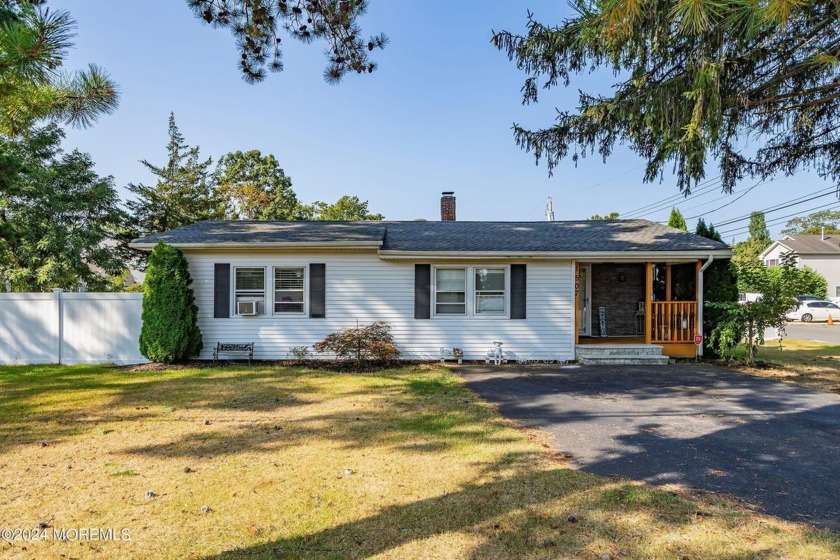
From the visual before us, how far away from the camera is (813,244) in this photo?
37.3m

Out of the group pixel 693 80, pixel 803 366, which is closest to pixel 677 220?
pixel 803 366

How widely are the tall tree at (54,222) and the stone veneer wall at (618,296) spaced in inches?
640

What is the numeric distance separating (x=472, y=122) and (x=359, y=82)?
10.3 m

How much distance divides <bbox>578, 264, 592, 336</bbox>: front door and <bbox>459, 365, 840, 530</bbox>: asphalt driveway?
3.19 meters

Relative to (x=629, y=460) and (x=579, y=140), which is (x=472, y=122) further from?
(x=629, y=460)

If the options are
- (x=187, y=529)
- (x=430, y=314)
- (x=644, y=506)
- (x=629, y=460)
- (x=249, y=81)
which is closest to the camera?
(x=187, y=529)

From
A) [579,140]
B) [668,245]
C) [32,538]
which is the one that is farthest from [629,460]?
[668,245]

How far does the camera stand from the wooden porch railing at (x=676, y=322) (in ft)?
34.2

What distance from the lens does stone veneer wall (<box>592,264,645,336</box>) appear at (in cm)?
1203

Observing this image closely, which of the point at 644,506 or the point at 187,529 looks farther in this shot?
the point at 644,506

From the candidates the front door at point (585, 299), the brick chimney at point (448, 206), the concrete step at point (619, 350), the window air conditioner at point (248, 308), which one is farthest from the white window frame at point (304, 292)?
the front door at point (585, 299)

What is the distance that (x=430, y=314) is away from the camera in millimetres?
10031

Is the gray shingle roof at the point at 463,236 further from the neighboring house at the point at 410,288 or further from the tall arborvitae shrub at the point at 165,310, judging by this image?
the tall arborvitae shrub at the point at 165,310

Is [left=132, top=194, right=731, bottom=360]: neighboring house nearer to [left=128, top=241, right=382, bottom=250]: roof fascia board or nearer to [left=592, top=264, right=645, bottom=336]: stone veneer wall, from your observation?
[left=128, top=241, right=382, bottom=250]: roof fascia board
